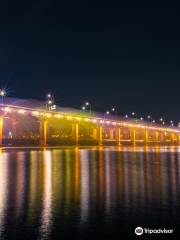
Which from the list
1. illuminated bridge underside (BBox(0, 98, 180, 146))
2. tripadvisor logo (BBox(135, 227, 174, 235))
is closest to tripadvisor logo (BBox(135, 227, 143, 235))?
tripadvisor logo (BBox(135, 227, 174, 235))

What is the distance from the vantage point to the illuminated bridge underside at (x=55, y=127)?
83.8 m

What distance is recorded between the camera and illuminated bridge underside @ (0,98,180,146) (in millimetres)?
83812

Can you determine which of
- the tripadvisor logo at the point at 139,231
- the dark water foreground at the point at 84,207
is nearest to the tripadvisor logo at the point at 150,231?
the tripadvisor logo at the point at 139,231

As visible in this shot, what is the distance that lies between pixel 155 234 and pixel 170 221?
4.23 feet

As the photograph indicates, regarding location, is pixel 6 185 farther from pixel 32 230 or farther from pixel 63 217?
pixel 32 230

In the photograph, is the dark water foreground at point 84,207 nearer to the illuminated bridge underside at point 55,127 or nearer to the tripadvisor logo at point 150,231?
the tripadvisor logo at point 150,231

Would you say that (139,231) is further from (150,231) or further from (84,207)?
(84,207)

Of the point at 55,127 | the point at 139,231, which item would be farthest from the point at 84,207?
the point at 55,127

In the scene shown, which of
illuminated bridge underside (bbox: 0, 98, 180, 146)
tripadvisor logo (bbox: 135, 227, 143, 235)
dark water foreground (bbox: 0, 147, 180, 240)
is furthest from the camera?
illuminated bridge underside (bbox: 0, 98, 180, 146)

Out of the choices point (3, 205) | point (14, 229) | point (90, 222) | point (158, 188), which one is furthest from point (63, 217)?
point (158, 188)

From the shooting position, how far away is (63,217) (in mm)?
10320

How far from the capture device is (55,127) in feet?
436

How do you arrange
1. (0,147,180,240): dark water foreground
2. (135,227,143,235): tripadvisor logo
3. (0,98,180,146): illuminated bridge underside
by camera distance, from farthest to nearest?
(0,98,180,146): illuminated bridge underside
(0,147,180,240): dark water foreground
(135,227,143,235): tripadvisor logo

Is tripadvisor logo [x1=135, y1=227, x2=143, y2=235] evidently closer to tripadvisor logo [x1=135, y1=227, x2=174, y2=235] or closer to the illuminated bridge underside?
tripadvisor logo [x1=135, y1=227, x2=174, y2=235]
